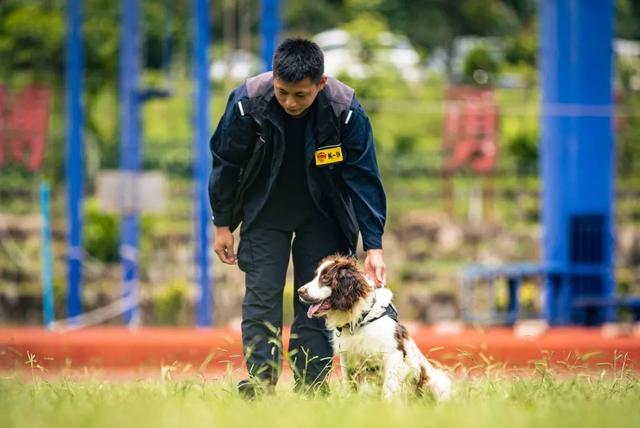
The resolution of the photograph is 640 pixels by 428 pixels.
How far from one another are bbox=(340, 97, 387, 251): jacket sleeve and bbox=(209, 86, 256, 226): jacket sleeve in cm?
46

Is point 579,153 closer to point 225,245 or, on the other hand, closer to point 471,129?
point 471,129

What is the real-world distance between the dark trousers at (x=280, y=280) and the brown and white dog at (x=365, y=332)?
274 mm

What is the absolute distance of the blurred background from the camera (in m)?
16.6

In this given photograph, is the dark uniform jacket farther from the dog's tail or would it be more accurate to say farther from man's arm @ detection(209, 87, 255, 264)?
the dog's tail

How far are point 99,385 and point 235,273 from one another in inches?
415

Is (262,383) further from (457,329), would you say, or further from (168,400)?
(457,329)

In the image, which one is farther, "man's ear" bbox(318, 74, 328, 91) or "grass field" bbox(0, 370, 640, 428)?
"man's ear" bbox(318, 74, 328, 91)

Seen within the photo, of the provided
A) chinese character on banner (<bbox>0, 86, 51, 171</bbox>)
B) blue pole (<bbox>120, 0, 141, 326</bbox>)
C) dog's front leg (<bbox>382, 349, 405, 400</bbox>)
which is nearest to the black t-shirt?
dog's front leg (<bbox>382, 349, 405, 400</bbox>)

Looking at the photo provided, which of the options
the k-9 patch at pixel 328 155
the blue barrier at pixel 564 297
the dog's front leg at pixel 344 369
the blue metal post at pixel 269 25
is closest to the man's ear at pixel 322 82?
the k-9 patch at pixel 328 155

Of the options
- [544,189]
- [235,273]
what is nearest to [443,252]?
[235,273]

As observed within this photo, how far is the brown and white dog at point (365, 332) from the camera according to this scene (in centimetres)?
598

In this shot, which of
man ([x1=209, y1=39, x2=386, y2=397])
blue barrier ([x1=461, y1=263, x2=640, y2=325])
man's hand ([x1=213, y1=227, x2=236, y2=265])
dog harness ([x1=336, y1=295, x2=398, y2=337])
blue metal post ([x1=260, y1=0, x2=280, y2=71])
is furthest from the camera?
blue barrier ([x1=461, y1=263, x2=640, y2=325])

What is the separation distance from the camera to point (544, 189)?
1380 cm

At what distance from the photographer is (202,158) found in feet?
43.4
